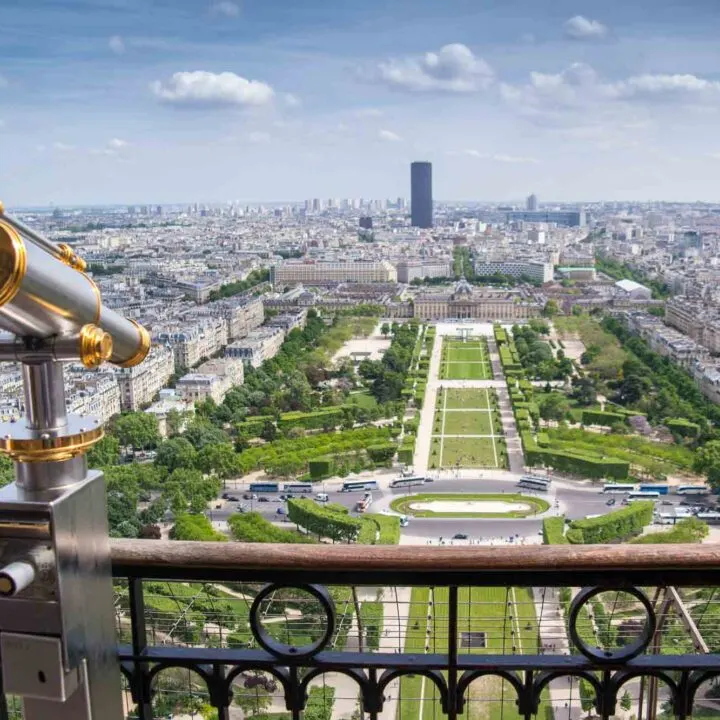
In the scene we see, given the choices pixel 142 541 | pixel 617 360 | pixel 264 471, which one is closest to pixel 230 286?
pixel 617 360

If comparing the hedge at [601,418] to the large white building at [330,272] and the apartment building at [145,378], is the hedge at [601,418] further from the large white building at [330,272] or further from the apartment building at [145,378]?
the large white building at [330,272]

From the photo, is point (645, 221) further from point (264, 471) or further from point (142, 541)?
point (142, 541)

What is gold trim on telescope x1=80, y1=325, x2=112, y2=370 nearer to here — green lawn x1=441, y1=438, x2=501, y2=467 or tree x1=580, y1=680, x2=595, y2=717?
tree x1=580, y1=680, x2=595, y2=717

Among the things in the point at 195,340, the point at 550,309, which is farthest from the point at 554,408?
the point at 550,309

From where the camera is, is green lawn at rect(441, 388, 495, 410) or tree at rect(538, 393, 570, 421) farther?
green lawn at rect(441, 388, 495, 410)

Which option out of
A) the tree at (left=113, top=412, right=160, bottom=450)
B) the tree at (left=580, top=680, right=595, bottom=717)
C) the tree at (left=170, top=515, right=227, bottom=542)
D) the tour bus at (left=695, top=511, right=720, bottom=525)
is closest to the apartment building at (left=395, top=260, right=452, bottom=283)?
the tree at (left=113, top=412, right=160, bottom=450)

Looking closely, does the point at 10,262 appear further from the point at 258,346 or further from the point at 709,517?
the point at 258,346
